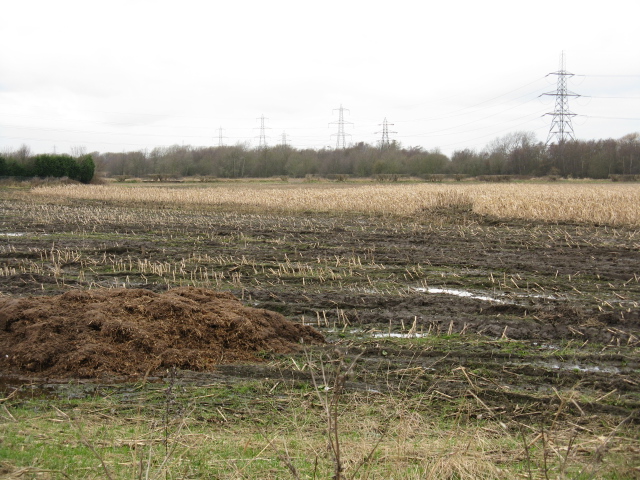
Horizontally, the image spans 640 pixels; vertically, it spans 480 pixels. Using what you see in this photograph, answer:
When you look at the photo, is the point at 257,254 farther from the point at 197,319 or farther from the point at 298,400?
the point at 298,400

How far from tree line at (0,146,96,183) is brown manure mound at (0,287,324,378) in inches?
2113

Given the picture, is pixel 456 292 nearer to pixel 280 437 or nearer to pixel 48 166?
pixel 280 437

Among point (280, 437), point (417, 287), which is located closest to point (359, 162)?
point (417, 287)

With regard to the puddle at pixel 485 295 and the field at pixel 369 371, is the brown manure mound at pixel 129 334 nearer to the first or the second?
the field at pixel 369 371

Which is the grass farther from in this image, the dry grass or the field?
the dry grass

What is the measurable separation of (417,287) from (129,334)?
5.53 meters

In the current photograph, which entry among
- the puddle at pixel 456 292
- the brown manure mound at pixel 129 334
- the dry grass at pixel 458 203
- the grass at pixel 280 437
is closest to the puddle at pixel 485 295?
the puddle at pixel 456 292

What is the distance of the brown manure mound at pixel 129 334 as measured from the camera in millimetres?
6293

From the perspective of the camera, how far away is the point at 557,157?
229 ft

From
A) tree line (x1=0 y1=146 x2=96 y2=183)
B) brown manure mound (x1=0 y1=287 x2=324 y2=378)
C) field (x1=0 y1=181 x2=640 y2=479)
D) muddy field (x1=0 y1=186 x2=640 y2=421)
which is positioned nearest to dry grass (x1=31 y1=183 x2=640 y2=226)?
muddy field (x1=0 y1=186 x2=640 y2=421)

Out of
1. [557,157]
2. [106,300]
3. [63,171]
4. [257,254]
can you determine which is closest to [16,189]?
[63,171]

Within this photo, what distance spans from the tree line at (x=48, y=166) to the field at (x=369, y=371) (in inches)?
1651

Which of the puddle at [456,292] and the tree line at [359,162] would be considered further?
the tree line at [359,162]

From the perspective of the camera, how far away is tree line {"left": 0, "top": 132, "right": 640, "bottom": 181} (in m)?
63.7
